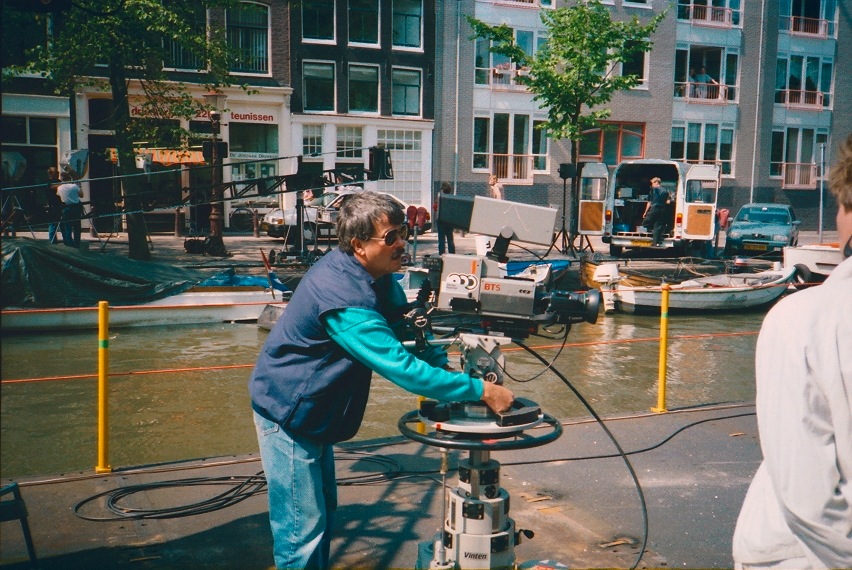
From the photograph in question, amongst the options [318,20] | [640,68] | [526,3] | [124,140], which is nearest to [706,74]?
[640,68]

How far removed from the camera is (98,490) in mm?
4980

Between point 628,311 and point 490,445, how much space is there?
484 inches

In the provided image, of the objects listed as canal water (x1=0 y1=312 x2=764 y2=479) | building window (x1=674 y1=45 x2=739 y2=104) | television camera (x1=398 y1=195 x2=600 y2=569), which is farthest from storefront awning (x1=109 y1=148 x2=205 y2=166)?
building window (x1=674 y1=45 x2=739 y2=104)


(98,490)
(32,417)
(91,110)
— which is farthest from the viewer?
(91,110)

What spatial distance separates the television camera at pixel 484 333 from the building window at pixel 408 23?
2934 centimetres

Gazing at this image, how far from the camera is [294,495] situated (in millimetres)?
3174

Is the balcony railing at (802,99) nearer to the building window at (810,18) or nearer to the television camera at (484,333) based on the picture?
the building window at (810,18)

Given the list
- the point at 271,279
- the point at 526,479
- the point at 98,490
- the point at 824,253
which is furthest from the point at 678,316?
the point at 98,490

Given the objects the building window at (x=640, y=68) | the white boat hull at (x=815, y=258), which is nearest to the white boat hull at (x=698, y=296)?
the white boat hull at (x=815, y=258)

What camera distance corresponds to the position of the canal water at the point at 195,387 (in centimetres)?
694

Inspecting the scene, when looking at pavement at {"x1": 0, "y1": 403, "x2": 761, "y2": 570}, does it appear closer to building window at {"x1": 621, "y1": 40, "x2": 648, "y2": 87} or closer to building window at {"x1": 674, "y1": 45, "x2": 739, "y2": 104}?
building window at {"x1": 621, "y1": 40, "x2": 648, "y2": 87}

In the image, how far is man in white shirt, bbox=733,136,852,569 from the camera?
64.0 inches

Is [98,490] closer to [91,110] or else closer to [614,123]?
[91,110]

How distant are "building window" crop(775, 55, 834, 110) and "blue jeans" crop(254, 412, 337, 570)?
39196 millimetres
